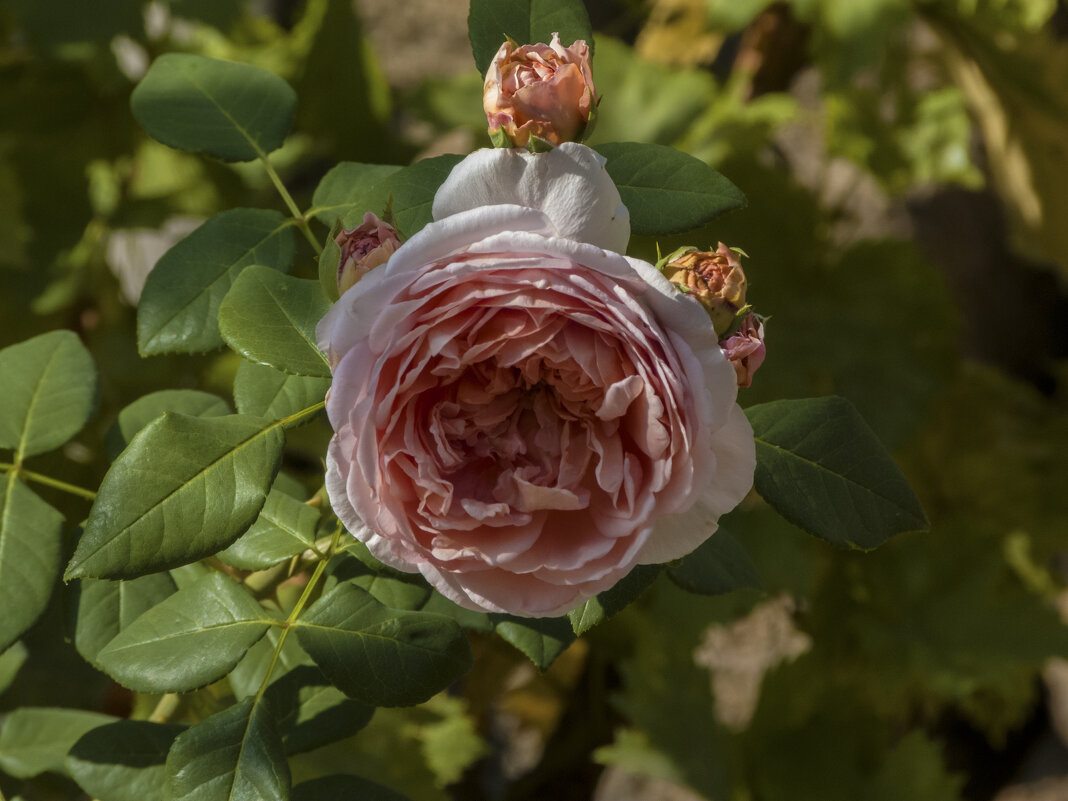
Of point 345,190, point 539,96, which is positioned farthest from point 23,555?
point 539,96

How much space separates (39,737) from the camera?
0.72 m

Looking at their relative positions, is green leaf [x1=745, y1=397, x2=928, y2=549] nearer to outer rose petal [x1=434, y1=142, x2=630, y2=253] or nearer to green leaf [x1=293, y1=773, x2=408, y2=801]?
outer rose petal [x1=434, y1=142, x2=630, y2=253]

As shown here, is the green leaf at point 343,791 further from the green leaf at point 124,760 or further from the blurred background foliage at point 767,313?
the blurred background foliage at point 767,313

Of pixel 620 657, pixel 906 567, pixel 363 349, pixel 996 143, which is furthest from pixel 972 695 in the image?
pixel 363 349

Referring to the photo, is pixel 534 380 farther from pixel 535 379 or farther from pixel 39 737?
pixel 39 737

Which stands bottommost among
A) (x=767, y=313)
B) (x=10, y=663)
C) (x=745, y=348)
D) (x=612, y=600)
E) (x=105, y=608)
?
(x=767, y=313)

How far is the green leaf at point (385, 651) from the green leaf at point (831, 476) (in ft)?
0.58

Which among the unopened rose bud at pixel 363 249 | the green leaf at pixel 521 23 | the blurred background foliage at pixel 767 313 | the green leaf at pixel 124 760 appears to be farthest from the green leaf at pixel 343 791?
the blurred background foliage at pixel 767 313

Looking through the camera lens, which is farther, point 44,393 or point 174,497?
point 44,393

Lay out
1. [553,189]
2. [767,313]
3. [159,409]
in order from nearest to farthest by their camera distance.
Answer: [553,189] < [159,409] < [767,313]

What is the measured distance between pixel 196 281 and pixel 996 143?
1395mm

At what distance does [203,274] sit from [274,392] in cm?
9

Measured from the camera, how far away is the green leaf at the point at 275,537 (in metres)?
0.56

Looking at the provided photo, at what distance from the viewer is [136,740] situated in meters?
0.60
